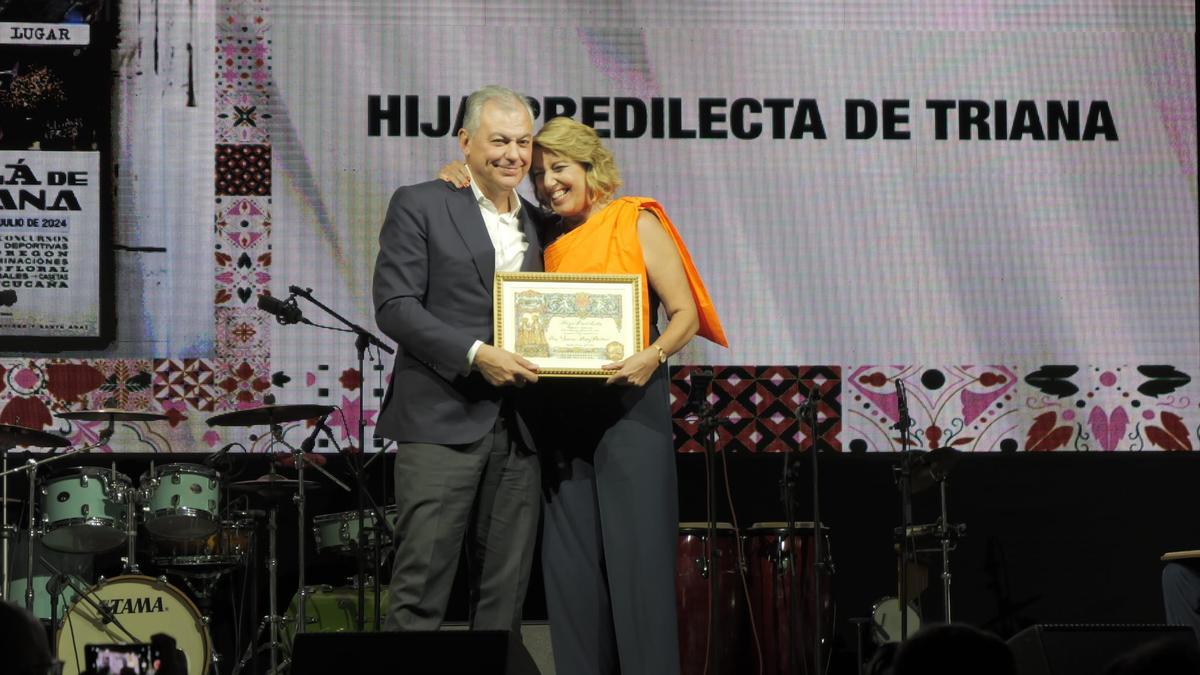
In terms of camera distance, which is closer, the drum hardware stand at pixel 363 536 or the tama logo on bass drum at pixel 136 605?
the drum hardware stand at pixel 363 536

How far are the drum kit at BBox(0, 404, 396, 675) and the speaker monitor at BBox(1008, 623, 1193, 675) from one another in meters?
3.13

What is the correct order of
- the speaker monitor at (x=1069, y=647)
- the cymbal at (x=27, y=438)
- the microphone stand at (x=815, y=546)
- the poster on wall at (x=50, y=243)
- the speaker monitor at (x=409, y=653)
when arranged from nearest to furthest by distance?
1. the speaker monitor at (x=409, y=653)
2. the speaker monitor at (x=1069, y=647)
3. the microphone stand at (x=815, y=546)
4. the cymbal at (x=27, y=438)
5. the poster on wall at (x=50, y=243)

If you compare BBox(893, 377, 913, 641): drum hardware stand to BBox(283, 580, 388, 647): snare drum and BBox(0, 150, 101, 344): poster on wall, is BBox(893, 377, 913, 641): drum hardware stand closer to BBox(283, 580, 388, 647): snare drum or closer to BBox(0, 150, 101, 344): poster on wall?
BBox(283, 580, 388, 647): snare drum

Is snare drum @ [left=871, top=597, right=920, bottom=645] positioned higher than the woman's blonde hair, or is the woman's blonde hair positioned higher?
the woman's blonde hair

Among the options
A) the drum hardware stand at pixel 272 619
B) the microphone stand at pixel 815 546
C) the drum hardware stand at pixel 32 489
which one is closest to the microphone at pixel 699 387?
the microphone stand at pixel 815 546

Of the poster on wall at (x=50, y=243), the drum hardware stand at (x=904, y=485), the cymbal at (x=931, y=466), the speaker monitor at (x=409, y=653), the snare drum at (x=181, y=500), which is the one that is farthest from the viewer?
the poster on wall at (x=50, y=243)

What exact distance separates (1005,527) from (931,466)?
988mm

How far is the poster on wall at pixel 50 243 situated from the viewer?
6.12 metres

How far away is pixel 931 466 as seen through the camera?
567 centimetres

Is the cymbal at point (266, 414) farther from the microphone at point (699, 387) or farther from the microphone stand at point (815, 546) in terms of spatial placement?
the microphone stand at point (815, 546)

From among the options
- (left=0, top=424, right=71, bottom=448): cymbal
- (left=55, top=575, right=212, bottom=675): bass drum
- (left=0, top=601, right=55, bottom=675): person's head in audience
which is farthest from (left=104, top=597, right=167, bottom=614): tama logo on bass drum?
(left=0, top=601, right=55, bottom=675): person's head in audience

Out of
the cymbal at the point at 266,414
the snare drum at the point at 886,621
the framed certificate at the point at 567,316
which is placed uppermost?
the framed certificate at the point at 567,316

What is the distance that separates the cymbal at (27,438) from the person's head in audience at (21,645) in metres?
3.47

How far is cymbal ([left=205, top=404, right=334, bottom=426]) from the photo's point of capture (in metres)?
5.57
